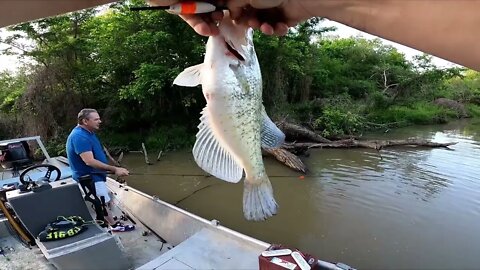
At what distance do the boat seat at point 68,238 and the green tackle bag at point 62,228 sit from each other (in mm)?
49

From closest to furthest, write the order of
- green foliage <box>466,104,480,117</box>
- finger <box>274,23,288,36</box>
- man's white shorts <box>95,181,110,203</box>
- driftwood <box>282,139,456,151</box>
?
finger <box>274,23,288,36</box>
man's white shorts <box>95,181,110,203</box>
driftwood <box>282,139,456,151</box>
green foliage <box>466,104,480,117</box>

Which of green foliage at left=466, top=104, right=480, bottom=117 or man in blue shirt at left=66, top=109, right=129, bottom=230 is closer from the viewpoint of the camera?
man in blue shirt at left=66, top=109, right=129, bottom=230

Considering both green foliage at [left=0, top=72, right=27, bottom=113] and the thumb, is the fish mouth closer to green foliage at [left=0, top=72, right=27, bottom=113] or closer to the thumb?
the thumb

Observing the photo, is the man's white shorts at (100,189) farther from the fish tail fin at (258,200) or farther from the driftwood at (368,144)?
the driftwood at (368,144)

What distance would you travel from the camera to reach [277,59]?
16.0m

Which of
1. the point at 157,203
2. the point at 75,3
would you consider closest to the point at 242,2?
the point at 75,3

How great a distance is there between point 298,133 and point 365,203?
5954 millimetres

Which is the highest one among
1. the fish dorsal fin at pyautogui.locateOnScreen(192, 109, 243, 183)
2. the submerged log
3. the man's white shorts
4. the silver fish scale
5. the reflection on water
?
the silver fish scale

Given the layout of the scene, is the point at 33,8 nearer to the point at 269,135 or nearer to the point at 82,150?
the point at 269,135

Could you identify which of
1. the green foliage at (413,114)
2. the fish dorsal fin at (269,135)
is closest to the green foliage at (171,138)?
the green foliage at (413,114)

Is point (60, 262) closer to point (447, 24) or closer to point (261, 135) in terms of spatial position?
point (261, 135)

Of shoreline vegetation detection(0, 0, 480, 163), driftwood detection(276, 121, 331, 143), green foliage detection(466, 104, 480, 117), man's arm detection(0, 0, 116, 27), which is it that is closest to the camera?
man's arm detection(0, 0, 116, 27)

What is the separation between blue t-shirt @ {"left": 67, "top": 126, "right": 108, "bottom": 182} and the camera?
4.38 m

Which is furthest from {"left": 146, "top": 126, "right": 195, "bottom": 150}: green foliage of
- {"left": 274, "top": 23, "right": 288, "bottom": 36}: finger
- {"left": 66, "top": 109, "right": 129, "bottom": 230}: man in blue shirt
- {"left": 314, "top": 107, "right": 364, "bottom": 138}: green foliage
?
{"left": 274, "top": 23, "right": 288, "bottom": 36}: finger
